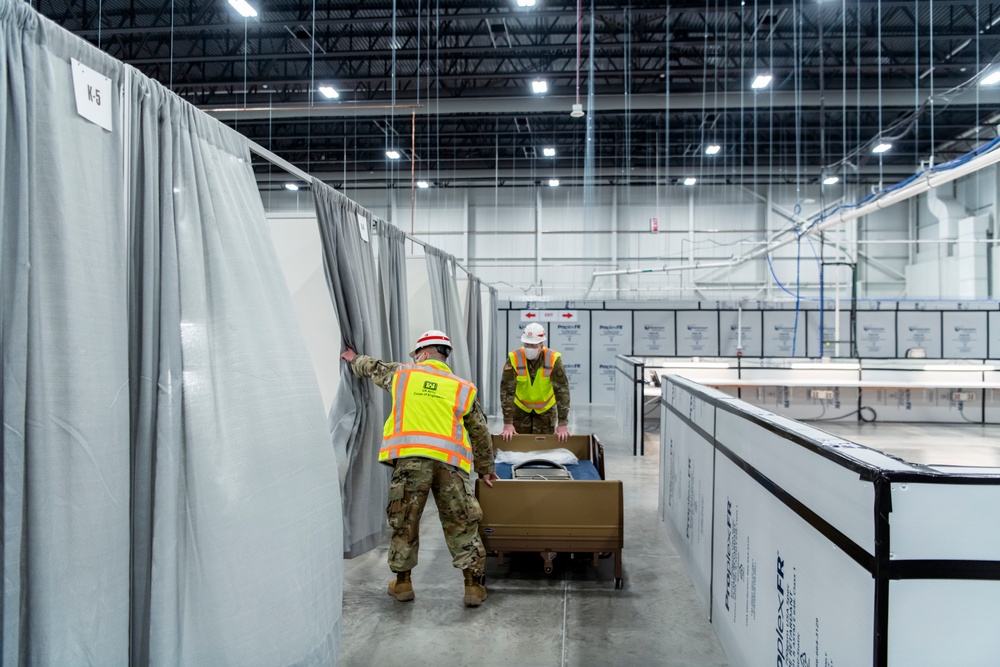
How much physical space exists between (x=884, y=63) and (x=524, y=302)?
8.51 m

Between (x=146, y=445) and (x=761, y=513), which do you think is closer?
(x=146, y=445)

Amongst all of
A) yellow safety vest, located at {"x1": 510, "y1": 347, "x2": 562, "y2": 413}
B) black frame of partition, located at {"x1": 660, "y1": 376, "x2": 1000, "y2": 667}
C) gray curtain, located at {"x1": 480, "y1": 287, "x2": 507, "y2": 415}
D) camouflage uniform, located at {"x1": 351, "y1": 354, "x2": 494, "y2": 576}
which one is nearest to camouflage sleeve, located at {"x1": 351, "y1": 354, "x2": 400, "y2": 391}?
camouflage uniform, located at {"x1": 351, "y1": 354, "x2": 494, "y2": 576}

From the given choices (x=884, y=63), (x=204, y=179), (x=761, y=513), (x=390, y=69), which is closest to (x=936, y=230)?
(x=884, y=63)

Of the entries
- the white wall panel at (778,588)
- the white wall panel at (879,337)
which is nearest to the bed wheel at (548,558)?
the white wall panel at (778,588)

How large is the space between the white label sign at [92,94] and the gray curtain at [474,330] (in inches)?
301

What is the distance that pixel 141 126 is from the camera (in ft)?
7.00

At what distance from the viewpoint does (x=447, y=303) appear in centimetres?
747

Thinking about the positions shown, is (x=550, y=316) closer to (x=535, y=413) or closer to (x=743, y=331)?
(x=743, y=331)

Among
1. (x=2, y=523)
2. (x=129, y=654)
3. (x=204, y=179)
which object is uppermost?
(x=204, y=179)

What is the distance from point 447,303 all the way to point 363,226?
3.03 metres

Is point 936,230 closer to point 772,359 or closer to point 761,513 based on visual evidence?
point 772,359

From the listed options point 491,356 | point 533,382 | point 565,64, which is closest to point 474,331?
point 491,356

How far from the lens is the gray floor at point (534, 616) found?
10.3ft

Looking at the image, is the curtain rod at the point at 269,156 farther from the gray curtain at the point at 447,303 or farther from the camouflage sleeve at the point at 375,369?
the gray curtain at the point at 447,303
